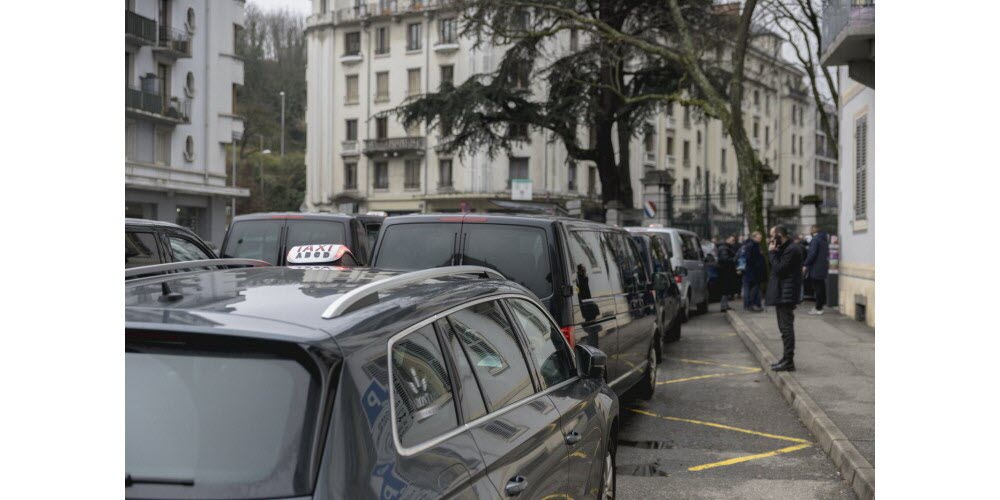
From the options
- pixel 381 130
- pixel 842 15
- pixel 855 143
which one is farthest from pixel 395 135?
pixel 842 15

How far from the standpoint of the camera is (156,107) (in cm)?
4066

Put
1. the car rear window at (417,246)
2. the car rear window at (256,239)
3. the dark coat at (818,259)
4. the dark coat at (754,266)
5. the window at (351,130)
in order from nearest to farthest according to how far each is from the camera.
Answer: the car rear window at (417,246) → the car rear window at (256,239) → the dark coat at (818,259) → the dark coat at (754,266) → the window at (351,130)

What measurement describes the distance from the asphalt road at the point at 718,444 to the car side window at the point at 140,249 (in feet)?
14.6

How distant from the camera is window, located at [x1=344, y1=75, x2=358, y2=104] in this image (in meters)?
62.3

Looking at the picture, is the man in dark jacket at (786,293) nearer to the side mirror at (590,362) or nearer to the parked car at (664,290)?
the parked car at (664,290)

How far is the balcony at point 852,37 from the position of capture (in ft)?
50.7

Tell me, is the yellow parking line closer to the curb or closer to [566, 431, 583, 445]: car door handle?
the curb

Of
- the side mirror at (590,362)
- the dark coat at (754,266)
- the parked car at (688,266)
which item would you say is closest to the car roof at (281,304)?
the side mirror at (590,362)

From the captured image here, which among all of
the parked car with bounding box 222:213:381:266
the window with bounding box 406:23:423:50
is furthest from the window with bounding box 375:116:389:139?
the parked car with bounding box 222:213:381:266

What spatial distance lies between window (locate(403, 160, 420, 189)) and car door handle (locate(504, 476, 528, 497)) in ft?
188

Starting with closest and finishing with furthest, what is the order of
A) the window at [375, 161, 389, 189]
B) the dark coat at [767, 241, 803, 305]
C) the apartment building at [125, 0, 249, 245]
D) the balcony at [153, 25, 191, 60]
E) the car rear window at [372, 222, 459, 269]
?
the car rear window at [372, 222, 459, 269], the dark coat at [767, 241, 803, 305], the apartment building at [125, 0, 249, 245], the balcony at [153, 25, 191, 60], the window at [375, 161, 389, 189]

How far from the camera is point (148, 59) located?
137 ft
